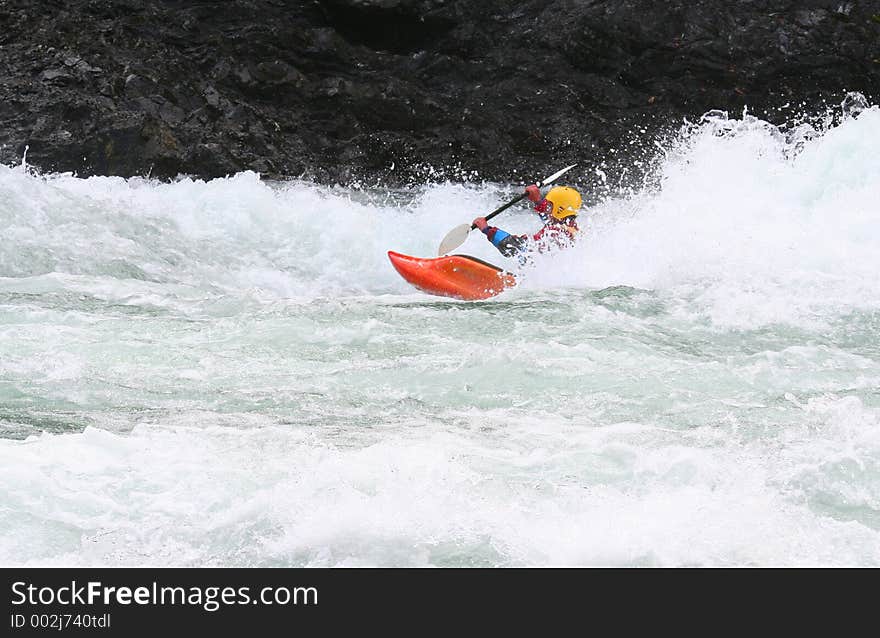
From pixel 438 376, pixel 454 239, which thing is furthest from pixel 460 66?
pixel 438 376

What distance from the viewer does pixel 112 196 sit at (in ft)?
35.1

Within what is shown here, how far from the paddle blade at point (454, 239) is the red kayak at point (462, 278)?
54 cm

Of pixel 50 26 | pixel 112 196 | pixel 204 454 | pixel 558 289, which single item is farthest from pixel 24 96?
pixel 204 454

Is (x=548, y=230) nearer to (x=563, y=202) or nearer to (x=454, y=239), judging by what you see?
(x=563, y=202)

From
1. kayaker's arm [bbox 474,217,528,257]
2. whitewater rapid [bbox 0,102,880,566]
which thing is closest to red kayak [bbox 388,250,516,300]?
whitewater rapid [bbox 0,102,880,566]

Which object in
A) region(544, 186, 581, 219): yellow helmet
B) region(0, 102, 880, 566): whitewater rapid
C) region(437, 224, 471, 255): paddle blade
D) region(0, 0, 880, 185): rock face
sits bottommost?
region(0, 102, 880, 566): whitewater rapid

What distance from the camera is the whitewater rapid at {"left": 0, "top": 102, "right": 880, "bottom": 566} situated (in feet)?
13.3

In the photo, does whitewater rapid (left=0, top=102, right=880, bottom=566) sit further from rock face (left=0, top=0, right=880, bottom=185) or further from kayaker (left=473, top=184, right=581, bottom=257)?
rock face (left=0, top=0, right=880, bottom=185)

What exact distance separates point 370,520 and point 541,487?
32.3 inches

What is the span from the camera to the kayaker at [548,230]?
9461 mm

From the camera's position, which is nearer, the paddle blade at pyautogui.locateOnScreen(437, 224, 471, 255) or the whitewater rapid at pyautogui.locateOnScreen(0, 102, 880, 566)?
the whitewater rapid at pyautogui.locateOnScreen(0, 102, 880, 566)

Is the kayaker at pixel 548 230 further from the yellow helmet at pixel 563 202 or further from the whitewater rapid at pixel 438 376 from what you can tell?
the whitewater rapid at pixel 438 376

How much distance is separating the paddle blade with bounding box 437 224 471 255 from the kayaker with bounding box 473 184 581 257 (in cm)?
19

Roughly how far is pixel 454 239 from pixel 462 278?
0.84 m
